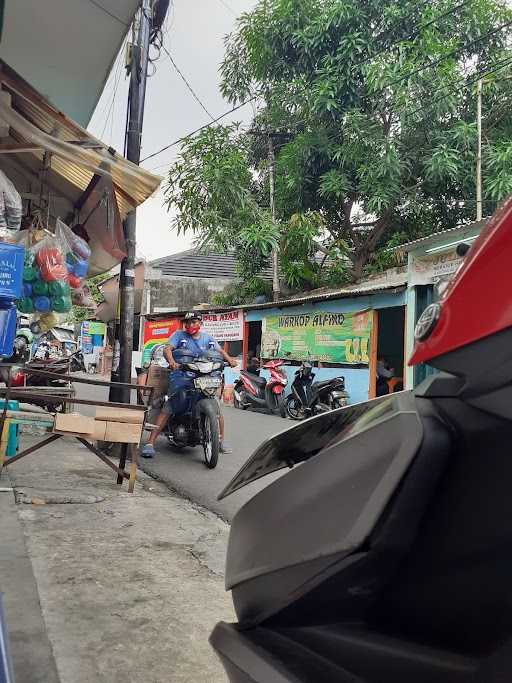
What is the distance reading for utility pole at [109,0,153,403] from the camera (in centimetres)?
658

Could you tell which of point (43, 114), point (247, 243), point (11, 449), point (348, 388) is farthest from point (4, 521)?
point (247, 243)

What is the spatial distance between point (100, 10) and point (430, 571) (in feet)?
16.5

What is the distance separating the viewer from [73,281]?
4348 millimetres

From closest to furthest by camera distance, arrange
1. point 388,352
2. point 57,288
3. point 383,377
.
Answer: point 57,288, point 383,377, point 388,352

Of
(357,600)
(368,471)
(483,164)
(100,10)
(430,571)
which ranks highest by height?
(483,164)

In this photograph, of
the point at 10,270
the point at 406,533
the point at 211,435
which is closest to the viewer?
the point at 406,533

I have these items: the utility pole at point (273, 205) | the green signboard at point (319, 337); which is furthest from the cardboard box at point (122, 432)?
the utility pole at point (273, 205)

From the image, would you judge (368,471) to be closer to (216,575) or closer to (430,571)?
(430,571)

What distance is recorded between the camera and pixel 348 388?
12719mm

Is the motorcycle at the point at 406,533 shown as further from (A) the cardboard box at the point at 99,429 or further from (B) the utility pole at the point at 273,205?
(B) the utility pole at the point at 273,205

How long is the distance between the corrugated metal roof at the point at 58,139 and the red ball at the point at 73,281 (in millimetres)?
718

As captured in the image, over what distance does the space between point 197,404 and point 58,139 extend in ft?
10.7

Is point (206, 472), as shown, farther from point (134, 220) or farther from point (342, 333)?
point (342, 333)

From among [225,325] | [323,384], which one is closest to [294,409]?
[323,384]
